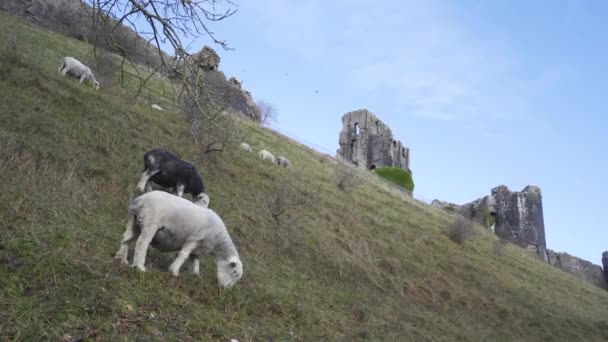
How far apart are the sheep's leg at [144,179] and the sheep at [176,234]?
3.22m

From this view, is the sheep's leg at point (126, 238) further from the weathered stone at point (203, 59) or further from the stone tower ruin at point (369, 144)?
the stone tower ruin at point (369, 144)

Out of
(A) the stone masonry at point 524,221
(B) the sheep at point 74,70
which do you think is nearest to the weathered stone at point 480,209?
(A) the stone masonry at point 524,221

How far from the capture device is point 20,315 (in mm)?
4113

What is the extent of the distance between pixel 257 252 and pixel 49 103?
278 inches

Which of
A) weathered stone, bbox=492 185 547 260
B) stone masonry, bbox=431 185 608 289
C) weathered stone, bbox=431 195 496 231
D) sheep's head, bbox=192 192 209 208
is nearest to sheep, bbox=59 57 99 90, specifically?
sheep's head, bbox=192 192 209 208

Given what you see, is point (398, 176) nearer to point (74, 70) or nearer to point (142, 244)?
point (74, 70)

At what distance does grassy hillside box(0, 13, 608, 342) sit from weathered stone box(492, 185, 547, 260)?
2977 centimetres

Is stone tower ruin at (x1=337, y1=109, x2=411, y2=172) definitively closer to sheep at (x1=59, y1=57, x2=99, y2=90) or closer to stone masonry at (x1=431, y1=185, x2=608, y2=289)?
stone masonry at (x1=431, y1=185, x2=608, y2=289)

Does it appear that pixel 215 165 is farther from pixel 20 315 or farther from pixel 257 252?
pixel 20 315

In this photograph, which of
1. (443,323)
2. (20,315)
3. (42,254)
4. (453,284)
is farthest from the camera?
(453,284)

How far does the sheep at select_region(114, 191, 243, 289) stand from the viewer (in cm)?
595

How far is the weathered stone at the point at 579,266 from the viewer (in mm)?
51125

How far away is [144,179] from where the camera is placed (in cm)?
963

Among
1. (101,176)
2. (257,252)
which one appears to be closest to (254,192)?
(257,252)
